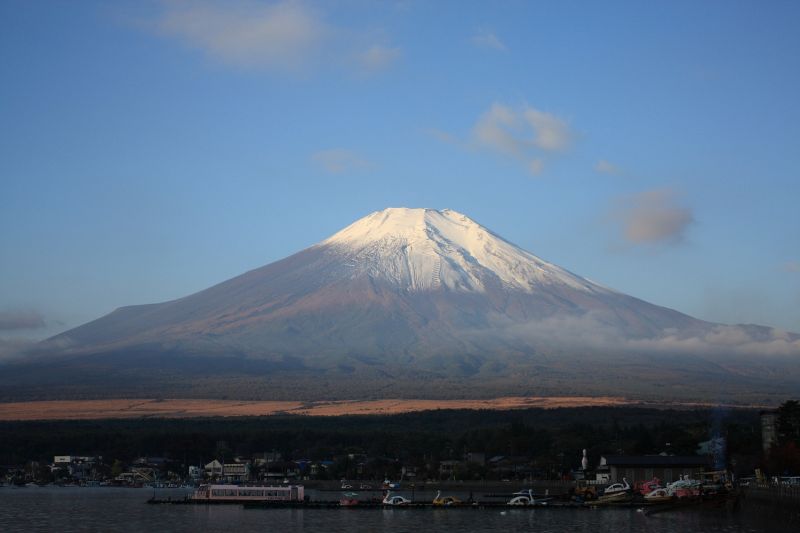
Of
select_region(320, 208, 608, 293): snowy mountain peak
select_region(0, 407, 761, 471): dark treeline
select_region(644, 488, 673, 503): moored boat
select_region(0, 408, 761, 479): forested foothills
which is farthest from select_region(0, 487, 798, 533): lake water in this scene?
select_region(320, 208, 608, 293): snowy mountain peak

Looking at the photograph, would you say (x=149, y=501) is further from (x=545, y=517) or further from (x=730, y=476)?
(x=730, y=476)

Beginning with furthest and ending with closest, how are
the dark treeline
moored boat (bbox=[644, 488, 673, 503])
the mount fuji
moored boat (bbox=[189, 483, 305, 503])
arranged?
the mount fuji, the dark treeline, moored boat (bbox=[189, 483, 305, 503]), moored boat (bbox=[644, 488, 673, 503])

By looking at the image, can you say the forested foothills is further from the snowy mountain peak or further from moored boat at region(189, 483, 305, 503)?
the snowy mountain peak

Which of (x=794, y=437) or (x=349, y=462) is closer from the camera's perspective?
(x=794, y=437)

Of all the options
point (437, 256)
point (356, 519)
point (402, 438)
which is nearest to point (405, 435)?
point (402, 438)

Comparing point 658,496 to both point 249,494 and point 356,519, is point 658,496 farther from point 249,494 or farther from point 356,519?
point 249,494

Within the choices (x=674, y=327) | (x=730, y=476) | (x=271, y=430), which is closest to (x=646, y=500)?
(x=730, y=476)
